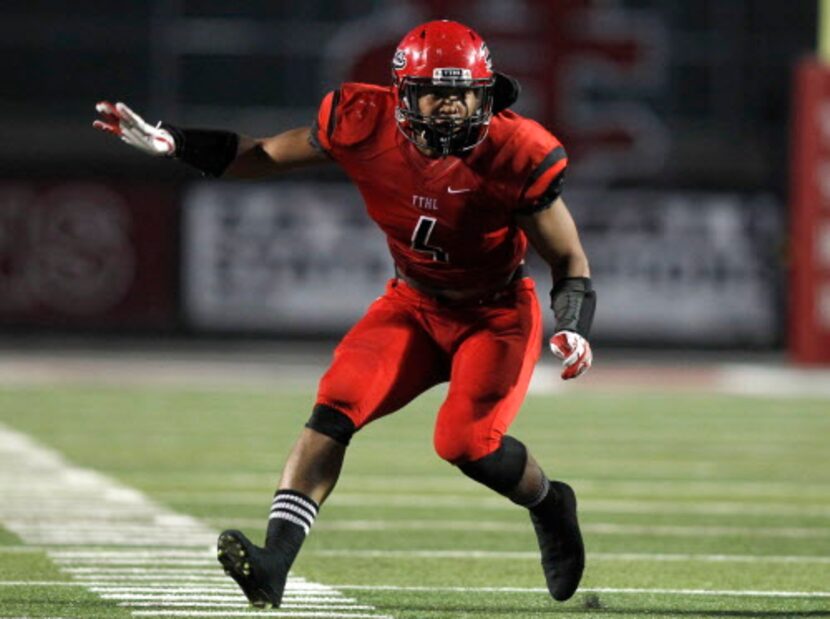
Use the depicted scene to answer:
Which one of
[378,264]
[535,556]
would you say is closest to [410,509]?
[535,556]

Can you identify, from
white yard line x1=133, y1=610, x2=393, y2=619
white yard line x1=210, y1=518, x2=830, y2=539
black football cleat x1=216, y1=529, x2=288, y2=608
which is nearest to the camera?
black football cleat x1=216, y1=529, x2=288, y2=608

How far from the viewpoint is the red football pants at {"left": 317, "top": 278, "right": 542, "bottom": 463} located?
5406 millimetres

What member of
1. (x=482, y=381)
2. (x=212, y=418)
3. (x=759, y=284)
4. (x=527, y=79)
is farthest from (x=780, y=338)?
(x=482, y=381)

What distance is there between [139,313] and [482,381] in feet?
50.7

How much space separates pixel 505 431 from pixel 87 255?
1536 centimetres

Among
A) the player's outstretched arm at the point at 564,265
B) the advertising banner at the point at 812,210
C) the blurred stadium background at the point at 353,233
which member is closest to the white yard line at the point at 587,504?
the player's outstretched arm at the point at 564,265

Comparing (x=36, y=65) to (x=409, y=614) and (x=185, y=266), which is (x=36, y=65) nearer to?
(x=185, y=266)

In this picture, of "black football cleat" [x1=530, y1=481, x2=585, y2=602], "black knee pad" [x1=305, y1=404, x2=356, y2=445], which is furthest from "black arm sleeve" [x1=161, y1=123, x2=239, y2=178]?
"black football cleat" [x1=530, y1=481, x2=585, y2=602]

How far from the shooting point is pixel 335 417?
5.33 meters

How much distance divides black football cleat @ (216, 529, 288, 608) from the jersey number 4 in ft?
2.87

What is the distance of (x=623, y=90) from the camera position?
24906 millimetres

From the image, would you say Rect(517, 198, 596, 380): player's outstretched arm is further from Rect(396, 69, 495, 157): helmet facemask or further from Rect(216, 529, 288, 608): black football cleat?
Rect(216, 529, 288, 608): black football cleat

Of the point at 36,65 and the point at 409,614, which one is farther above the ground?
the point at 409,614

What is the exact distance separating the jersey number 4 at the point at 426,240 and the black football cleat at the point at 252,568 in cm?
87
